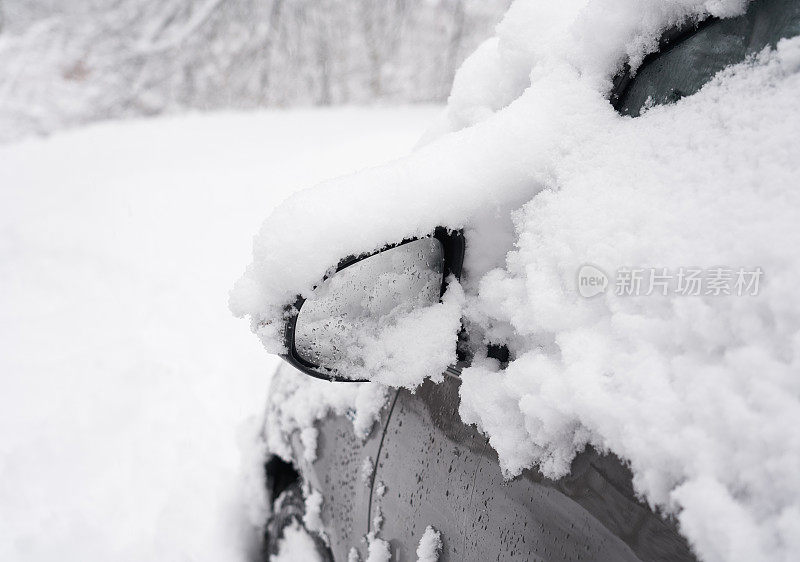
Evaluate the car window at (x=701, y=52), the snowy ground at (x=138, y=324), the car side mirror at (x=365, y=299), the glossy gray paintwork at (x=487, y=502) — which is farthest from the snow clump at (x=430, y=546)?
the snowy ground at (x=138, y=324)

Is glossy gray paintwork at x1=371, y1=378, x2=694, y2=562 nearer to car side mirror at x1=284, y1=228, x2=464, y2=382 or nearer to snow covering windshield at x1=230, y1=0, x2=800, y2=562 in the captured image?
snow covering windshield at x1=230, y1=0, x2=800, y2=562

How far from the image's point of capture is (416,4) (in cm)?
782

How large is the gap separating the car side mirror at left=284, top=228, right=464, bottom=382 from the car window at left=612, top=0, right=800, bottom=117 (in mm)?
497

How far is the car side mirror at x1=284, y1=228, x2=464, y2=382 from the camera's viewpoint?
53.0 inches

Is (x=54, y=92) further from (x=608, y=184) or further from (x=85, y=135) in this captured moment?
(x=608, y=184)

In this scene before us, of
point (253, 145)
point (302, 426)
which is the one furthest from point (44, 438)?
point (253, 145)

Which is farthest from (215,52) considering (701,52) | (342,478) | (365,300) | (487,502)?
(487,502)

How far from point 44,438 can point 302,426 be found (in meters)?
2.15

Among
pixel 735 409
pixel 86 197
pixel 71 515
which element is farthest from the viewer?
pixel 86 197

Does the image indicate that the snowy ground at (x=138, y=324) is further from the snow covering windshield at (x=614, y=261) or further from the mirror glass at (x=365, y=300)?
the snow covering windshield at (x=614, y=261)

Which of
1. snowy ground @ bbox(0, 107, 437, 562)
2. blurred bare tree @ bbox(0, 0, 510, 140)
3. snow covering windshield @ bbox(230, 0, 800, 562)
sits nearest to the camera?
snow covering windshield @ bbox(230, 0, 800, 562)

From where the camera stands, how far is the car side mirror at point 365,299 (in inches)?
53.0

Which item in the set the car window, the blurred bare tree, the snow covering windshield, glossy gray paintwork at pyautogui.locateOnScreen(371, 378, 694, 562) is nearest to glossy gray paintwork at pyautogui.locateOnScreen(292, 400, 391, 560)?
glossy gray paintwork at pyautogui.locateOnScreen(371, 378, 694, 562)

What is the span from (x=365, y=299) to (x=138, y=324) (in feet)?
11.8
